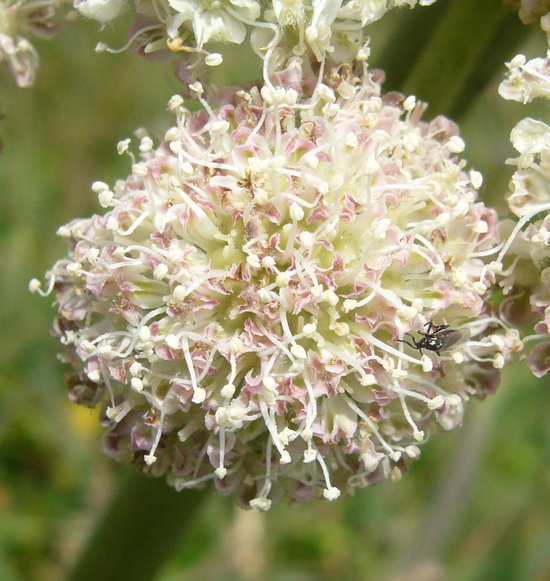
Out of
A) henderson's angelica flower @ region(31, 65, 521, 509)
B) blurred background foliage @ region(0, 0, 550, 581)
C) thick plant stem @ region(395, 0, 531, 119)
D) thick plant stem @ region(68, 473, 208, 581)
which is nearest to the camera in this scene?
henderson's angelica flower @ region(31, 65, 521, 509)

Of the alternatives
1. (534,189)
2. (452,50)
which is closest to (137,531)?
(534,189)

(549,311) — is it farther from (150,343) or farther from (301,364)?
(150,343)

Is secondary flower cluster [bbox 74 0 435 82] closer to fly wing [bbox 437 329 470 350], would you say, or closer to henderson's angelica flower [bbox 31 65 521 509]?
henderson's angelica flower [bbox 31 65 521 509]

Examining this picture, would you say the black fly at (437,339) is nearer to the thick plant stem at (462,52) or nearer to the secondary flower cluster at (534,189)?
the secondary flower cluster at (534,189)

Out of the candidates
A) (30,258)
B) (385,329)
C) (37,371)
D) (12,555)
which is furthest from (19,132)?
(385,329)

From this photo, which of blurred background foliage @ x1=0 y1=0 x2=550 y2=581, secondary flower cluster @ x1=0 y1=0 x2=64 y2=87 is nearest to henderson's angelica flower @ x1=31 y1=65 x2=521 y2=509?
secondary flower cluster @ x1=0 y1=0 x2=64 y2=87

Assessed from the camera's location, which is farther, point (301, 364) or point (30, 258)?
point (30, 258)
